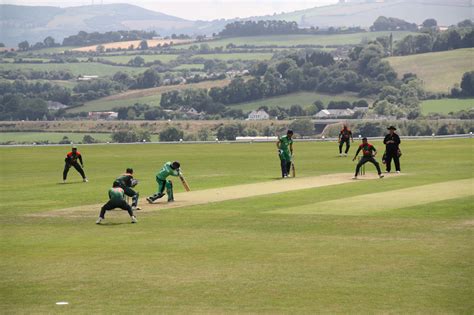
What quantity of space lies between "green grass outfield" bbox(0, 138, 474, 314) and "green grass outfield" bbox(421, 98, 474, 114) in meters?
138

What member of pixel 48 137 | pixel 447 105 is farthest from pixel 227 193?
pixel 447 105

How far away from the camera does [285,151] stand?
50875mm

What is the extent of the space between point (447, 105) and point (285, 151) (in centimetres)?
14543

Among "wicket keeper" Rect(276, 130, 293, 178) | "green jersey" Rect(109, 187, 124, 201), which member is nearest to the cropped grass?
"wicket keeper" Rect(276, 130, 293, 178)

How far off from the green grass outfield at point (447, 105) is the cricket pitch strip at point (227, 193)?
131 meters

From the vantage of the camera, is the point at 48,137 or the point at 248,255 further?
the point at 48,137

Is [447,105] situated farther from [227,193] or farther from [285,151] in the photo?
[227,193]

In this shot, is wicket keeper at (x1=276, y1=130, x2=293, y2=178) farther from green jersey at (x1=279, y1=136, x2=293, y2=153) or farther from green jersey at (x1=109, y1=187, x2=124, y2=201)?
green jersey at (x1=109, y1=187, x2=124, y2=201)

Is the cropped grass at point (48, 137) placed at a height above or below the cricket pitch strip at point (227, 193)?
below

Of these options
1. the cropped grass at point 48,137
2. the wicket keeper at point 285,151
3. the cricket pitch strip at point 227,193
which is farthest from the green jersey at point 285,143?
the cropped grass at point 48,137

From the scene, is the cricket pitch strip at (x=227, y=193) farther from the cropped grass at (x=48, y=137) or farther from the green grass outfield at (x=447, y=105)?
the green grass outfield at (x=447, y=105)

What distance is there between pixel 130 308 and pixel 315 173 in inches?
1356

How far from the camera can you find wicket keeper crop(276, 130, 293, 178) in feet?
167

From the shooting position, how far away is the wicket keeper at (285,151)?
51000 millimetres
